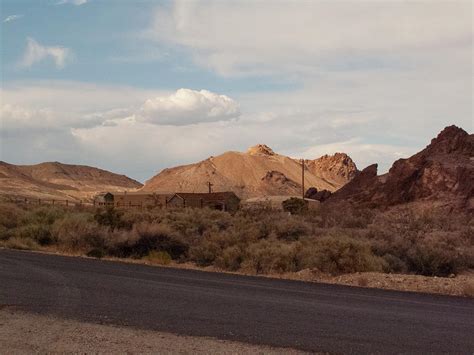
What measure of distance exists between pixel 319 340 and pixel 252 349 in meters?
1.38

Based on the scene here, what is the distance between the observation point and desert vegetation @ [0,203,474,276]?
24125 mm

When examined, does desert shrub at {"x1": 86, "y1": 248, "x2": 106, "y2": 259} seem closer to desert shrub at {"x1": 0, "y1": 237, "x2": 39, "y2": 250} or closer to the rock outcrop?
desert shrub at {"x1": 0, "y1": 237, "x2": 39, "y2": 250}

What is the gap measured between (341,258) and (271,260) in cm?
276

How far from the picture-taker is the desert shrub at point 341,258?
911 inches

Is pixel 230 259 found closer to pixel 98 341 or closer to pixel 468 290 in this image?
pixel 468 290

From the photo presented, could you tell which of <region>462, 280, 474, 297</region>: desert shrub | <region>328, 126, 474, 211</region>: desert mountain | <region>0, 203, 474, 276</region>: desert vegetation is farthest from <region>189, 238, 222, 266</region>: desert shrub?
<region>328, 126, 474, 211</region>: desert mountain

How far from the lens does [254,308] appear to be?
44.8 ft

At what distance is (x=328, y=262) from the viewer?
23.3 meters

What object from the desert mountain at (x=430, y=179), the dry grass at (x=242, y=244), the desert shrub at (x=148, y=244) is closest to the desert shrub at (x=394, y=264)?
the dry grass at (x=242, y=244)

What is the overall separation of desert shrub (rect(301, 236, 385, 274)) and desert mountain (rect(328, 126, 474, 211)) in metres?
43.9

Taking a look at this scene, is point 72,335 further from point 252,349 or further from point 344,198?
point 344,198

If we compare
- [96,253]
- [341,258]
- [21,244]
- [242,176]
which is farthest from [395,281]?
[242,176]

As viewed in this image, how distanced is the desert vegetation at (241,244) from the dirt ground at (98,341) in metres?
13.3

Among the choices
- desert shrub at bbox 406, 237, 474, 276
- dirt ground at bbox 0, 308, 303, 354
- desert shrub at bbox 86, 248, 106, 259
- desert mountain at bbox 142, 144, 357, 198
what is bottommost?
dirt ground at bbox 0, 308, 303, 354
